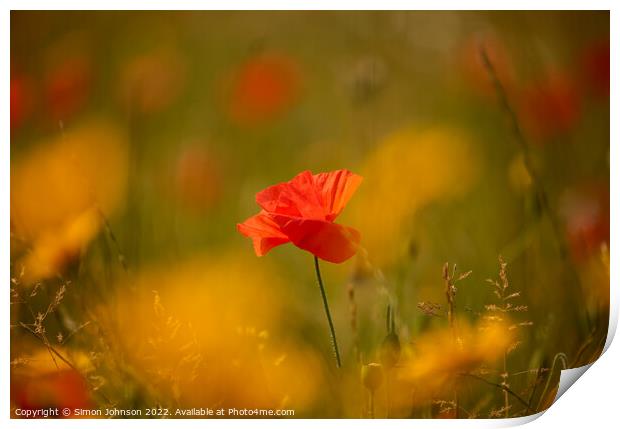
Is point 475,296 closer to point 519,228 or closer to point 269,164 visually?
point 519,228

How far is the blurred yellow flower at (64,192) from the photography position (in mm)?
1770

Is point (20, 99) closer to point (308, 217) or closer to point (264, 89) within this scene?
point (264, 89)

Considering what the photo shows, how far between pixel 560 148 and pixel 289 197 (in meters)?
0.63

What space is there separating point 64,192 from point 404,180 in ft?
2.53

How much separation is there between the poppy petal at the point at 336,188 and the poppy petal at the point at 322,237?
0.03m

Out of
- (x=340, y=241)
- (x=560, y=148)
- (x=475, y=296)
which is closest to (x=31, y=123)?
(x=340, y=241)

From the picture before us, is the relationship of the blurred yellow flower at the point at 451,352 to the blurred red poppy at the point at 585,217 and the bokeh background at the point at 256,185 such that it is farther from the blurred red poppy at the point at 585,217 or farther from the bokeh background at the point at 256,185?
the blurred red poppy at the point at 585,217

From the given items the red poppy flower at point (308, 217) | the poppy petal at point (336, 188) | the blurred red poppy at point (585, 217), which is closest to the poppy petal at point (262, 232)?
the red poppy flower at point (308, 217)

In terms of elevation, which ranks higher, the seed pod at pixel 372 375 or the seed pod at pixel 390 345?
the seed pod at pixel 390 345

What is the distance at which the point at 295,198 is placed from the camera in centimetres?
173

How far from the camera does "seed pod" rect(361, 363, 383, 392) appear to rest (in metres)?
1.77

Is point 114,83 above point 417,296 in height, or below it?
above

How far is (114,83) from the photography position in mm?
1770

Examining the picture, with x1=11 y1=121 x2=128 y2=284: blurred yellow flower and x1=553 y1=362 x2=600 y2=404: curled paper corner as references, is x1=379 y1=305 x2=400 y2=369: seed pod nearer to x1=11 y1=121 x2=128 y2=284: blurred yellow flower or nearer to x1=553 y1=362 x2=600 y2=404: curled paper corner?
x1=553 y1=362 x2=600 y2=404: curled paper corner
